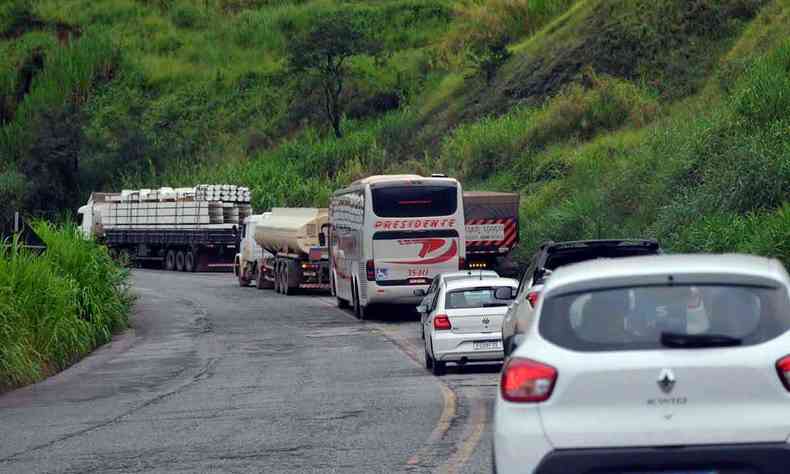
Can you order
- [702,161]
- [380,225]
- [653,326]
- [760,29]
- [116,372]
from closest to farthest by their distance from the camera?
[653,326] < [116,372] < [380,225] < [702,161] < [760,29]

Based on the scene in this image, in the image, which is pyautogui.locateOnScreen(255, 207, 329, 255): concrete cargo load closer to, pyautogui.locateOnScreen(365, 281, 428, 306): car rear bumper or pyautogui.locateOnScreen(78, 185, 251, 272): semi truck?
pyautogui.locateOnScreen(365, 281, 428, 306): car rear bumper

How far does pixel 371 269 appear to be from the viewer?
Result: 3472 centimetres

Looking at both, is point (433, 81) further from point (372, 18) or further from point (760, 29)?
point (760, 29)

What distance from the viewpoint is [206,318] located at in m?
36.8

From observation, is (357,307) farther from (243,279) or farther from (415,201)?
(243,279)

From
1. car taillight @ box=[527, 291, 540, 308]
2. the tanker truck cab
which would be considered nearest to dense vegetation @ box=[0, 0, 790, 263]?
the tanker truck cab

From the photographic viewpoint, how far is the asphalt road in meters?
12.8

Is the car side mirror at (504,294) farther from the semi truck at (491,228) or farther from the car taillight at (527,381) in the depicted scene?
the semi truck at (491,228)

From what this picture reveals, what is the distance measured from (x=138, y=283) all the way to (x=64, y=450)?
40695 millimetres

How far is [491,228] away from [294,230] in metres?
6.21

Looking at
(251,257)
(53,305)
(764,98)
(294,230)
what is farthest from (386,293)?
(251,257)

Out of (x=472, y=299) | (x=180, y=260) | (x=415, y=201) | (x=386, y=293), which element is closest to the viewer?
(x=472, y=299)

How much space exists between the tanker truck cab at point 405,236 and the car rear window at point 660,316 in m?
26.4

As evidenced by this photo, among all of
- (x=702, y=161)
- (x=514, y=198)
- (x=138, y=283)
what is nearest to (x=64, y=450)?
(x=702, y=161)
